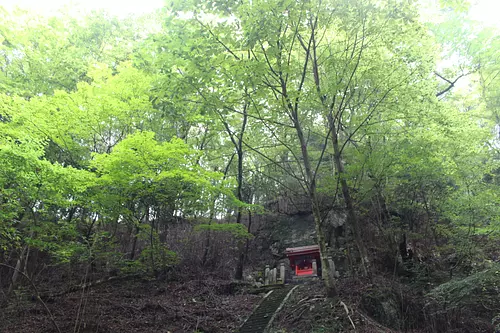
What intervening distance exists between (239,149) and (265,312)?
7.41m

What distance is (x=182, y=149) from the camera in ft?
30.4

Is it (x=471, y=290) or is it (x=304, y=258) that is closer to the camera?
(x=471, y=290)

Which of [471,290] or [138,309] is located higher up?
[471,290]

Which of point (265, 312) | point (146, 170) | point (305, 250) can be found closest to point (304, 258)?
point (305, 250)

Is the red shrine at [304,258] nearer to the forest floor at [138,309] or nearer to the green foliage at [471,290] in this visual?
the forest floor at [138,309]

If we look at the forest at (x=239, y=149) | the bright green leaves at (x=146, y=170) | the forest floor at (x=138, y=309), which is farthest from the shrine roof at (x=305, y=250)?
the bright green leaves at (x=146, y=170)

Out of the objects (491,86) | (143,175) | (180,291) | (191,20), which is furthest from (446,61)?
(180,291)

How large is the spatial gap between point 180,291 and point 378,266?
802 cm

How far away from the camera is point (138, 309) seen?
9.54 m

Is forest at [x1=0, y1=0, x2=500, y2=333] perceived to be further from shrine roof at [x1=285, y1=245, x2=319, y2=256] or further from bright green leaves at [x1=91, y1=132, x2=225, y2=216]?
shrine roof at [x1=285, y1=245, x2=319, y2=256]

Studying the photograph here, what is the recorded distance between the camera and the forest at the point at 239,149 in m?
7.17

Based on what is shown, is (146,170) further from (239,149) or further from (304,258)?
(304,258)

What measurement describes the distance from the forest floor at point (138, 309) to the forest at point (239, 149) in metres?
0.07

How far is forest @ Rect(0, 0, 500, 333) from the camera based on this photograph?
23.5 ft
